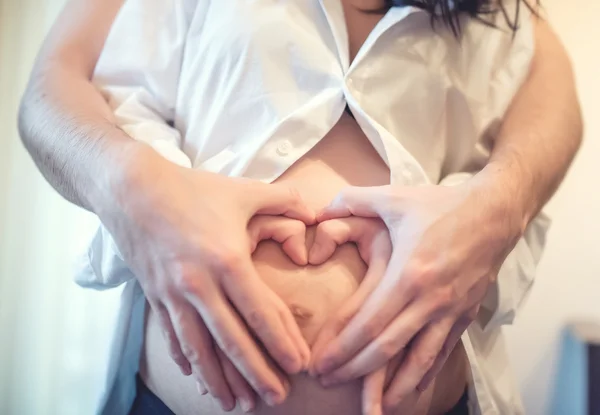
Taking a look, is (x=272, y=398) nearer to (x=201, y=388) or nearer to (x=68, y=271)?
(x=201, y=388)

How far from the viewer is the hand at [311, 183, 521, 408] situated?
1.51ft

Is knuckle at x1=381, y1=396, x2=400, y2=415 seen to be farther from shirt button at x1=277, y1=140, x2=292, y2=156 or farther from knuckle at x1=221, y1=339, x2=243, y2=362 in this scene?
shirt button at x1=277, y1=140, x2=292, y2=156

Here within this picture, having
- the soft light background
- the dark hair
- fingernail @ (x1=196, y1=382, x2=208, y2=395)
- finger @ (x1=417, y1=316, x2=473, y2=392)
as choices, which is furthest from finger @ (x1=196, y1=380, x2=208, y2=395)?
the soft light background

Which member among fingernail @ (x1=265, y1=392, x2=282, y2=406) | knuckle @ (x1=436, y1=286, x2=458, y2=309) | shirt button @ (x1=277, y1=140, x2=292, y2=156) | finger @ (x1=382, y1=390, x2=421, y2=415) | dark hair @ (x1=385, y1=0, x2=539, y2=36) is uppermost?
dark hair @ (x1=385, y1=0, x2=539, y2=36)

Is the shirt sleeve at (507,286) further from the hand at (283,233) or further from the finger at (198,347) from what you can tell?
the finger at (198,347)

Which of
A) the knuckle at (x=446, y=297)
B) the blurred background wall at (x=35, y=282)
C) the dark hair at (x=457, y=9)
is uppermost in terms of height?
the dark hair at (x=457, y=9)

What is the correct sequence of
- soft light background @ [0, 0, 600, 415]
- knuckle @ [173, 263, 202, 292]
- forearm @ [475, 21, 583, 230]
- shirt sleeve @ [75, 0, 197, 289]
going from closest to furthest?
knuckle @ [173, 263, 202, 292]
forearm @ [475, 21, 583, 230]
shirt sleeve @ [75, 0, 197, 289]
soft light background @ [0, 0, 600, 415]

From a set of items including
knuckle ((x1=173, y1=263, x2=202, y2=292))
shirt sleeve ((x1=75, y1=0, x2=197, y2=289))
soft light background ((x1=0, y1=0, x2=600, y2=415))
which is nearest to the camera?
knuckle ((x1=173, y1=263, x2=202, y2=292))

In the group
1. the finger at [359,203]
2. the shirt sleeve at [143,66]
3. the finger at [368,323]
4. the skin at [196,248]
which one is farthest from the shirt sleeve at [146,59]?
→ the finger at [368,323]

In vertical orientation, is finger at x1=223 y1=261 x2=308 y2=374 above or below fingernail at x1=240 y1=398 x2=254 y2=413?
above

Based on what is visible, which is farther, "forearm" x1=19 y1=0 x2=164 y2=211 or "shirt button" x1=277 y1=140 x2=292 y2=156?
"shirt button" x1=277 y1=140 x2=292 y2=156

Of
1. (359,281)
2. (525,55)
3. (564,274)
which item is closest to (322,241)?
(359,281)

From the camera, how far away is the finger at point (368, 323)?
454mm

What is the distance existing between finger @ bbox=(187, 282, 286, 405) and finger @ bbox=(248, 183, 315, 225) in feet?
0.34
